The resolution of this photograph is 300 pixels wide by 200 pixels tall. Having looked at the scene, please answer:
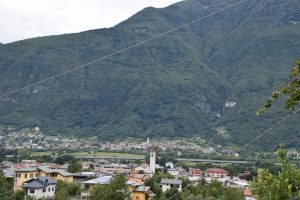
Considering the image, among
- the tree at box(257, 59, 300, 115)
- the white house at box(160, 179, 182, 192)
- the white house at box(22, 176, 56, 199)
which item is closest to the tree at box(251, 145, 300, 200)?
the tree at box(257, 59, 300, 115)

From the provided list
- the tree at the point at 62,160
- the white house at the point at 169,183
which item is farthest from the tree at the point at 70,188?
the tree at the point at 62,160

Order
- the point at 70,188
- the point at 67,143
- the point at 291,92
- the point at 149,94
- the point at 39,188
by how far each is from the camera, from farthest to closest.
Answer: the point at 149,94
the point at 67,143
the point at 70,188
the point at 39,188
the point at 291,92

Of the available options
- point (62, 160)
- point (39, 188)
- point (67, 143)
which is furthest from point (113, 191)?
point (67, 143)

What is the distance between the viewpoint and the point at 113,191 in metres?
28.6

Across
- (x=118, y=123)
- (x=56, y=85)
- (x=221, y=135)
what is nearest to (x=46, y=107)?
(x=56, y=85)

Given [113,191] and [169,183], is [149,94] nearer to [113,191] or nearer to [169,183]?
[169,183]

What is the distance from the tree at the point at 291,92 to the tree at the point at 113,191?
78.0 feet

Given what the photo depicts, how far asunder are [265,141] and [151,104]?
173ft

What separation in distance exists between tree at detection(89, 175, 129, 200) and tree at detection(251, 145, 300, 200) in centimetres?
2043

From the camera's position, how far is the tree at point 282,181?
7.41 meters

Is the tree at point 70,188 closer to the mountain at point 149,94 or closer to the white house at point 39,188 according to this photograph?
the white house at point 39,188

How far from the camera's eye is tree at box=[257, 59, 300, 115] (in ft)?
13.8

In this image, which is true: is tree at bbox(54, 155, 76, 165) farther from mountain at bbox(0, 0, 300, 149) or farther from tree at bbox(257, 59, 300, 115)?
tree at bbox(257, 59, 300, 115)

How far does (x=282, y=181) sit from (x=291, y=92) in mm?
3441
